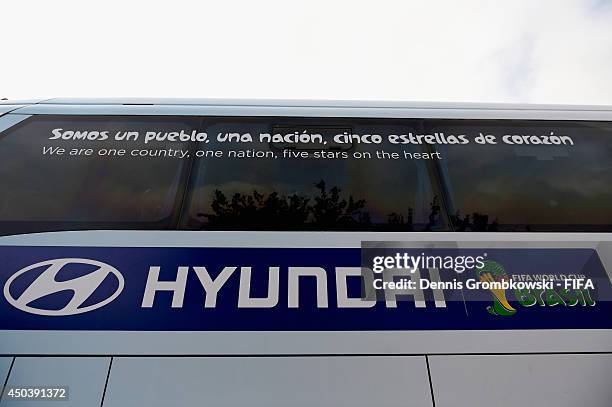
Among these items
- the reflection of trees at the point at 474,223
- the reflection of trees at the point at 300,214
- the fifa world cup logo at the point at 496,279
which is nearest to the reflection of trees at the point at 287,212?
the reflection of trees at the point at 300,214

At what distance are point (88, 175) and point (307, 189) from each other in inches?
53.1

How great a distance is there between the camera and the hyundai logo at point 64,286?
2045mm

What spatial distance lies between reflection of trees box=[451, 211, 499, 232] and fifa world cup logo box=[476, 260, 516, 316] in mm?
210

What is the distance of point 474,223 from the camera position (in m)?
2.33

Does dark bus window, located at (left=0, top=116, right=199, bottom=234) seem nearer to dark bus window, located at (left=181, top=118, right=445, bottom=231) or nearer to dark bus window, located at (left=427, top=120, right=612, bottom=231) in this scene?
dark bus window, located at (left=181, top=118, right=445, bottom=231)

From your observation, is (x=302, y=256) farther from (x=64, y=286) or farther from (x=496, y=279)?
(x=64, y=286)

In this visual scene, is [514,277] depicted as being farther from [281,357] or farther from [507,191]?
[281,357]

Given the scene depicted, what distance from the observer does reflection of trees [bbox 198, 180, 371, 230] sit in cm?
229

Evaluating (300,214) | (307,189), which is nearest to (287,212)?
(300,214)

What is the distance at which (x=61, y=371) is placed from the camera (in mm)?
1918

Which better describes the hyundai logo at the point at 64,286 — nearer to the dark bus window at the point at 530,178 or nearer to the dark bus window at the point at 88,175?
the dark bus window at the point at 88,175

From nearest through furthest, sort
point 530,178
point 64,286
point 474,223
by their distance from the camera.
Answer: point 64,286
point 474,223
point 530,178

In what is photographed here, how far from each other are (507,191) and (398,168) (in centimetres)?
68

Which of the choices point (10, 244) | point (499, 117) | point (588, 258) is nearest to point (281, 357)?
point (10, 244)
